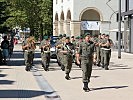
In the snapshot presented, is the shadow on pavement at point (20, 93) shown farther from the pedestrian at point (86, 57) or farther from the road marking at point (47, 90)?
the pedestrian at point (86, 57)

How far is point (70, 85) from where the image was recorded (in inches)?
643

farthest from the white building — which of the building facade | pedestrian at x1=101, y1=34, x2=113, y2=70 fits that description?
pedestrian at x1=101, y1=34, x2=113, y2=70

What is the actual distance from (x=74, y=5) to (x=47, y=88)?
45060 millimetres

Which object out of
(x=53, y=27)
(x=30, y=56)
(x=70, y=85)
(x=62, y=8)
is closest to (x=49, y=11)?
(x=53, y=27)

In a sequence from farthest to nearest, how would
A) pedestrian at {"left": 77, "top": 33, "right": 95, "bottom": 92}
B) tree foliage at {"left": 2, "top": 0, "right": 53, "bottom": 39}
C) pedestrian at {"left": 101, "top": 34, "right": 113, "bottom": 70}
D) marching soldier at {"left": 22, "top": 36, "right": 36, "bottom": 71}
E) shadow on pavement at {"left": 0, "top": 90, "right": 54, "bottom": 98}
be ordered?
tree foliage at {"left": 2, "top": 0, "right": 53, "bottom": 39} → pedestrian at {"left": 101, "top": 34, "right": 113, "bottom": 70} → marching soldier at {"left": 22, "top": 36, "right": 36, "bottom": 71} → pedestrian at {"left": 77, "top": 33, "right": 95, "bottom": 92} → shadow on pavement at {"left": 0, "top": 90, "right": 54, "bottom": 98}

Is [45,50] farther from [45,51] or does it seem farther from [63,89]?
[63,89]

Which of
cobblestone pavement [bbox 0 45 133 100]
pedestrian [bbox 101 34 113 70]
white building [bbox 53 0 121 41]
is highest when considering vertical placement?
white building [bbox 53 0 121 41]

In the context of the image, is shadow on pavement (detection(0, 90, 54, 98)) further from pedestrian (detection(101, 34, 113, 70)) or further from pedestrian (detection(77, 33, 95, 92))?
pedestrian (detection(101, 34, 113, 70))

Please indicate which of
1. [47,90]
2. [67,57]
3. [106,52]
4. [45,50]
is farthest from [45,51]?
[47,90]

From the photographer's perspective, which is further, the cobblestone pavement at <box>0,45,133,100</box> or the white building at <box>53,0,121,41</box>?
the white building at <box>53,0,121,41</box>

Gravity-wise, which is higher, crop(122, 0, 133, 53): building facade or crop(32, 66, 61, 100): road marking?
crop(122, 0, 133, 53): building facade

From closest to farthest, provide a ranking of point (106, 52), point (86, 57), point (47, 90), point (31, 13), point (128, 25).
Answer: point (47, 90)
point (86, 57)
point (106, 52)
point (128, 25)
point (31, 13)

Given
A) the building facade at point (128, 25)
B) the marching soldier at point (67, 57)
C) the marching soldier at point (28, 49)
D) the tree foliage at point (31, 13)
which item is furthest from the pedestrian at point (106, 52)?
the tree foliage at point (31, 13)

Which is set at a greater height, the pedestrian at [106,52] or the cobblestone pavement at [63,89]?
the pedestrian at [106,52]
